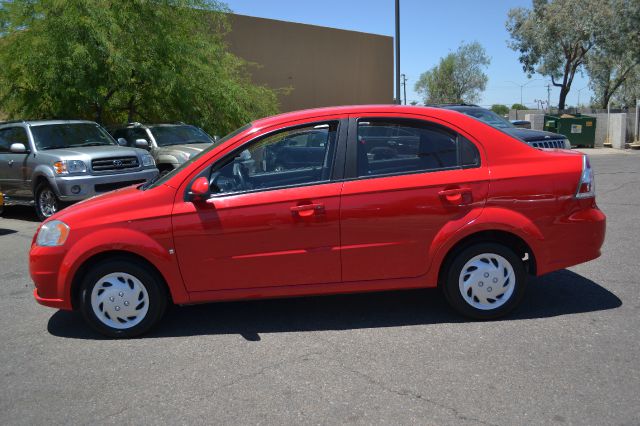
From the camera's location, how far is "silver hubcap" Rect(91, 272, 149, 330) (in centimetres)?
469

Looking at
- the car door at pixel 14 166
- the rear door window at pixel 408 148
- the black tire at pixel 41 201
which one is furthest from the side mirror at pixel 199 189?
the car door at pixel 14 166

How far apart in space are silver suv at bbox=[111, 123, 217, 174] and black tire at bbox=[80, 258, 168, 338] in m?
7.53

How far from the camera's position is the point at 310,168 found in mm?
4750

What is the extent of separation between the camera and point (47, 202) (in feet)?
34.6

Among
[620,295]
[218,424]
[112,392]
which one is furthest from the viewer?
[620,295]

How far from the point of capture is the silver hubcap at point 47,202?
1035 cm

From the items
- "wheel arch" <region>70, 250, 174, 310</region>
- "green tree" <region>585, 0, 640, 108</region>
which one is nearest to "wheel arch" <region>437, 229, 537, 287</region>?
"wheel arch" <region>70, 250, 174, 310</region>

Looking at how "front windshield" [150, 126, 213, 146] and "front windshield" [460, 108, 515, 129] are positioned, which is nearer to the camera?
"front windshield" [460, 108, 515, 129]

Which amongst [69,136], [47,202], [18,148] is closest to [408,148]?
[47,202]

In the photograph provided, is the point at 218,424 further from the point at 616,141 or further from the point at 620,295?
the point at 616,141

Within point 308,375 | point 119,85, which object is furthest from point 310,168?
point 119,85

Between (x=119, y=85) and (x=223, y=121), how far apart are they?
139 inches

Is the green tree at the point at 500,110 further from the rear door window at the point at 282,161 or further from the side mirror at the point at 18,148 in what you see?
the rear door window at the point at 282,161

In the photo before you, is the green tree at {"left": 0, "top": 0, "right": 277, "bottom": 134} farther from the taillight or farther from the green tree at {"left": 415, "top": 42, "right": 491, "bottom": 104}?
the green tree at {"left": 415, "top": 42, "right": 491, "bottom": 104}
